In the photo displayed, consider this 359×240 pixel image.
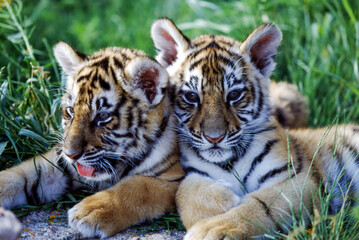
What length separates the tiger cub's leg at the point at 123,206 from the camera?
2.48m

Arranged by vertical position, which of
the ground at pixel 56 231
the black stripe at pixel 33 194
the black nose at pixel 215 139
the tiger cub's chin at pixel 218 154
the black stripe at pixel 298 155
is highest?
the black nose at pixel 215 139

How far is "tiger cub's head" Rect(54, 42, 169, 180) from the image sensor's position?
8.63ft

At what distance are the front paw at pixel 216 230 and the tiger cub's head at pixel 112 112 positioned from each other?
0.65 m

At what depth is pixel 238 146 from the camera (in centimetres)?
289

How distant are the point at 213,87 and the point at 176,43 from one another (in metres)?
0.52

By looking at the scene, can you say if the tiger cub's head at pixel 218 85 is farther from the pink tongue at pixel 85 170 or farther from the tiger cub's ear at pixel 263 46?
the pink tongue at pixel 85 170

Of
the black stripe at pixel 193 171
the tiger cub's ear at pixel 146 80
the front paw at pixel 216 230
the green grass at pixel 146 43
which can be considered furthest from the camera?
the green grass at pixel 146 43

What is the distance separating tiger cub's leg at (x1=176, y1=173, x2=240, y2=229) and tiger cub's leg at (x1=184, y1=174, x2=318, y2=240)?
0.09 m

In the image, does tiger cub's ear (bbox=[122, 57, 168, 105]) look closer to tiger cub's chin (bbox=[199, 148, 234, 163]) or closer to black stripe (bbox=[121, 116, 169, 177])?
black stripe (bbox=[121, 116, 169, 177])

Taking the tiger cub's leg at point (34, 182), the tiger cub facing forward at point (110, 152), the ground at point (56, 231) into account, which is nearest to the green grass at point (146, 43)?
the tiger cub's leg at point (34, 182)

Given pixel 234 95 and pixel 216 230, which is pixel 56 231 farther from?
pixel 234 95

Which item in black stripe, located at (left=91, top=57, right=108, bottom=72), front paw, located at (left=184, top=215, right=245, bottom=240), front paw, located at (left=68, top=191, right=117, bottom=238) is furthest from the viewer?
black stripe, located at (left=91, top=57, right=108, bottom=72)

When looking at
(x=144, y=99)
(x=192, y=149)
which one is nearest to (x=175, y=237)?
(x=192, y=149)

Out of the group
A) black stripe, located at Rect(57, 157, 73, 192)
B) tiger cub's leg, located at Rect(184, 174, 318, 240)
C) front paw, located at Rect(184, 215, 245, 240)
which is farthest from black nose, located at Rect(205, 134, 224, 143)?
black stripe, located at Rect(57, 157, 73, 192)
